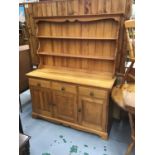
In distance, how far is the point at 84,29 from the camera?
2219 mm

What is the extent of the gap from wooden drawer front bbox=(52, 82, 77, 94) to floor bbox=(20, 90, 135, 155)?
60 centimetres

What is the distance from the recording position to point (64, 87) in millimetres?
2186

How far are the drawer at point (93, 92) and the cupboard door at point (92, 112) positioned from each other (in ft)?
0.19

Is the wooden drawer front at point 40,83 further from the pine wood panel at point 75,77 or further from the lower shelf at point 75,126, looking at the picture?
the lower shelf at point 75,126

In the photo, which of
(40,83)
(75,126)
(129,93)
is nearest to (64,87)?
(40,83)

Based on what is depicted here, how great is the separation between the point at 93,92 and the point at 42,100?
0.86m

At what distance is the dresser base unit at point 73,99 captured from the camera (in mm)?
2029

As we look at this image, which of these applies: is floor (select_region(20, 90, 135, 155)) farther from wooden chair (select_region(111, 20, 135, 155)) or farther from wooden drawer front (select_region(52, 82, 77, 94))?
wooden drawer front (select_region(52, 82, 77, 94))

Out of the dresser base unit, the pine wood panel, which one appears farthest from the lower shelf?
the pine wood panel

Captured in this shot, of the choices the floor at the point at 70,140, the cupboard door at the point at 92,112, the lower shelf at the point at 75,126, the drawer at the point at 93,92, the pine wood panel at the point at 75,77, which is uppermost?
the pine wood panel at the point at 75,77

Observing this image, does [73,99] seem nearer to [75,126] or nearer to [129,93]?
[75,126]

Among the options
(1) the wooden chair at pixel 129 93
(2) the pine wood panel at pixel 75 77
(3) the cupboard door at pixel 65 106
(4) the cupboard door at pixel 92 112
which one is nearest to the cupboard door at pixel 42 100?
(3) the cupboard door at pixel 65 106
